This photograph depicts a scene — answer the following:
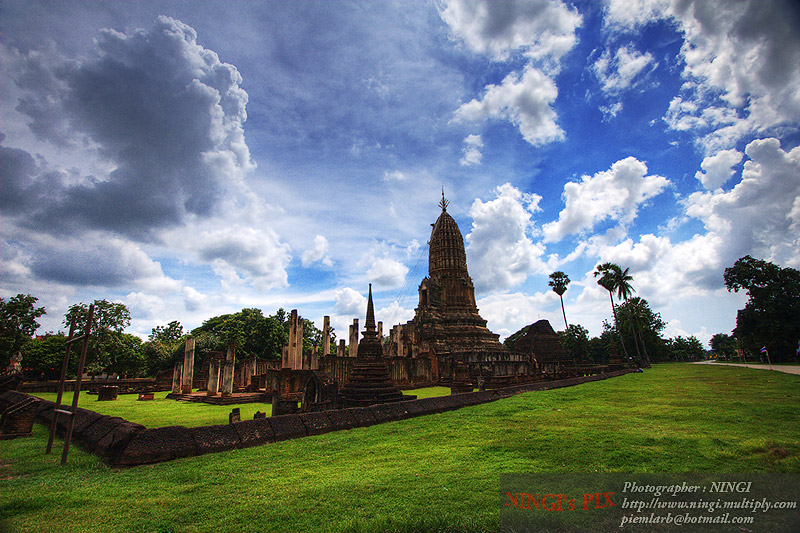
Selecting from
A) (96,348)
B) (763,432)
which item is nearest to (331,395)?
(763,432)

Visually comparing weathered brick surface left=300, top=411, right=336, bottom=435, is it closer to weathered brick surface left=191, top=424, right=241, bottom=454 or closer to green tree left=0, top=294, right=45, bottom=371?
weathered brick surface left=191, top=424, right=241, bottom=454

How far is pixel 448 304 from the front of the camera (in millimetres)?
43062

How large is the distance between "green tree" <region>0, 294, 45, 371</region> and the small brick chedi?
30464mm

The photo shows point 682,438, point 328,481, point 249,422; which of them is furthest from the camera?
point 249,422

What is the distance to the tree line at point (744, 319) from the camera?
A: 38228 millimetres

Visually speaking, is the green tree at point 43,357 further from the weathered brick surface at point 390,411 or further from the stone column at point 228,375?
the weathered brick surface at point 390,411

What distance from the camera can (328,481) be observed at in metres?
4.22

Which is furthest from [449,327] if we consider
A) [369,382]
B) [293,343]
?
[369,382]

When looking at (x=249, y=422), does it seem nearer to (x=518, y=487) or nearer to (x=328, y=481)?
(x=328, y=481)

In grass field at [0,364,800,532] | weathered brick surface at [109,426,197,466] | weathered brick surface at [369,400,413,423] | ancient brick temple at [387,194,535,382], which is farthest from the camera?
ancient brick temple at [387,194,535,382]

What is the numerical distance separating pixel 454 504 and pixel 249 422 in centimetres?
447

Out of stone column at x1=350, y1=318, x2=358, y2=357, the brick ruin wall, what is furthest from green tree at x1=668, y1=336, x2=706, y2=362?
the brick ruin wall

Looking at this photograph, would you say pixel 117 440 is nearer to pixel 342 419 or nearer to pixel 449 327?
pixel 342 419

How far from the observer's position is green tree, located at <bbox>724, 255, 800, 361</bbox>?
3781 centimetres
